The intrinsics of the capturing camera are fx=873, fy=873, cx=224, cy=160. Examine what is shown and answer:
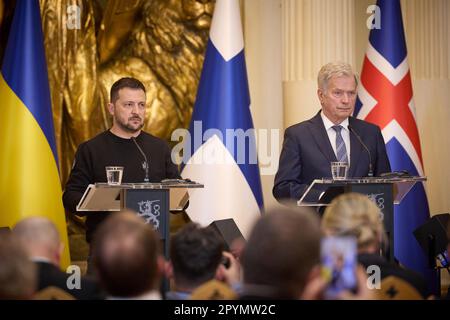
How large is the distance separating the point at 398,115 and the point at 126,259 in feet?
17.2

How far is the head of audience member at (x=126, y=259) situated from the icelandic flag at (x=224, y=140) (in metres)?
4.45

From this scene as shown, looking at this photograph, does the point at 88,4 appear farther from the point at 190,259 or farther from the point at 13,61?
the point at 190,259

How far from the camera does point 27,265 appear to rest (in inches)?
115

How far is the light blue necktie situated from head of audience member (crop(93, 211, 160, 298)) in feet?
9.32

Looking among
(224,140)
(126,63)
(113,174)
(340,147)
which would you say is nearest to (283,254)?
(113,174)

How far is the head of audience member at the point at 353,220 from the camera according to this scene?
3467 mm

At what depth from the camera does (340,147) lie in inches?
224

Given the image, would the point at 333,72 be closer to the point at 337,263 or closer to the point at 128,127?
the point at 128,127

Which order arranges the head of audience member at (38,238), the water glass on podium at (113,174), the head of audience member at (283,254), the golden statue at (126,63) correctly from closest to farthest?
the head of audience member at (283,254)
the head of audience member at (38,238)
the water glass on podium at (113,174)
the golden statue at (126,63)

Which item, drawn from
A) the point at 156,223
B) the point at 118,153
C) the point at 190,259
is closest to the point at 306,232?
the point at 190,259

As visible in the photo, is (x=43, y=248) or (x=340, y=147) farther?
(x=340, y=147)

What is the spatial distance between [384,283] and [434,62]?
18.5 ft

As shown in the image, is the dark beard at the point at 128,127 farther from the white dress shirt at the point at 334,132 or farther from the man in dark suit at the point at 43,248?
the man in dark suit at the point at 43,248

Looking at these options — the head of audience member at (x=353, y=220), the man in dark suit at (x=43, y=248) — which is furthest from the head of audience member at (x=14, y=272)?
the head of audience member at (x=353, y=220)
